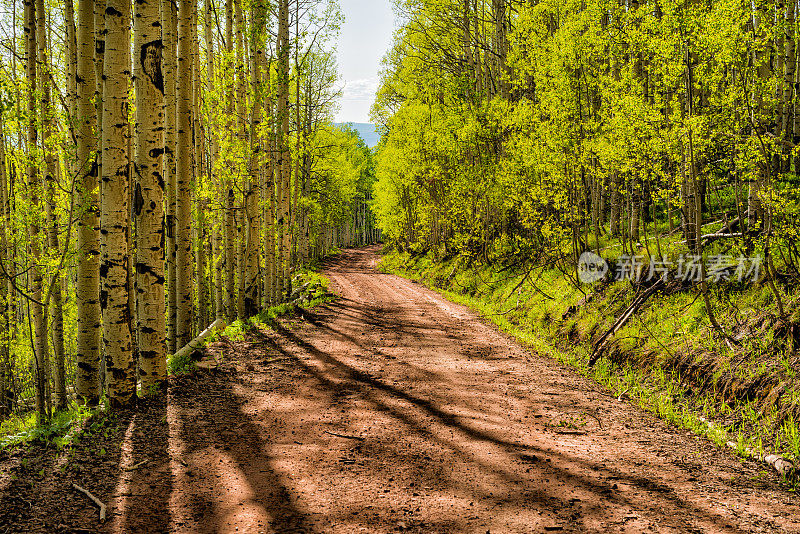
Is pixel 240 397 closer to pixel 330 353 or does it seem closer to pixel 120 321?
pixel 120 321

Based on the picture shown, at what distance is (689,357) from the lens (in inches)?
265

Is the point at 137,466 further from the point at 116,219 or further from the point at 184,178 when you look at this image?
the point at 184,178

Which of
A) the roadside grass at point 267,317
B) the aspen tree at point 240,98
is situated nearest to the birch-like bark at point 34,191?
the roadside grass at point 267,317

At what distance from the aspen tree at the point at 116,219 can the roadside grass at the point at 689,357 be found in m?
6.62

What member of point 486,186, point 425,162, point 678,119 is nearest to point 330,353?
point 678,119

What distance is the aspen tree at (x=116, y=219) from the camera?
511cm

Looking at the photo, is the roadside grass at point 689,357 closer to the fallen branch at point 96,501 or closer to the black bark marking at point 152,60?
the fallen branch at point 96,501

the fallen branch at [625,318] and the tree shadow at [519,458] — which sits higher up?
the fallen branch at [625,318]

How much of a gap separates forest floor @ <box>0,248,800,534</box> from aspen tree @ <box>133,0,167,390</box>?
30.6 inches

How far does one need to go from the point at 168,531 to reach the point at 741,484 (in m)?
4.72

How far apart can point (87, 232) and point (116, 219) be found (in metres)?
1.84

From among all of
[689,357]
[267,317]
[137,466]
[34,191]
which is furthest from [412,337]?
[34,191]

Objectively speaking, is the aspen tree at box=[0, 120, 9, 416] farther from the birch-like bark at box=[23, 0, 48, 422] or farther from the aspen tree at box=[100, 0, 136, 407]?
the aspen tree at box=[100, 0, 136, 407]

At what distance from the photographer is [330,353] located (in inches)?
336
